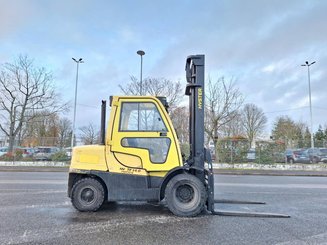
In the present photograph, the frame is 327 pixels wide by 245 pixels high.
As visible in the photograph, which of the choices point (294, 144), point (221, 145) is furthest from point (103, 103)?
point (294, 144)

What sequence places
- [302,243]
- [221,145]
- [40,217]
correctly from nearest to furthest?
[302,243] < [40,217] < [221,145]

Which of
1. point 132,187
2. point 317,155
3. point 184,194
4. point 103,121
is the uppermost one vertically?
point 103,121

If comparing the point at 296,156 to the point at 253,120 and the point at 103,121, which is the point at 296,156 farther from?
the point at 253,120

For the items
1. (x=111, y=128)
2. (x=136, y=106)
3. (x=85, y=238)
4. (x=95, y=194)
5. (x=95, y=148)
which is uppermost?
(x=136, y=106)

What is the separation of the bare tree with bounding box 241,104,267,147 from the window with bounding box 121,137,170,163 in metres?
54.1

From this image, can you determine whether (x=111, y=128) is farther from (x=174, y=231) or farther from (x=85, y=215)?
(x=174, y=231)

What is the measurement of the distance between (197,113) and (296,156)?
65.9 ft

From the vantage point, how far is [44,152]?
25219 mm

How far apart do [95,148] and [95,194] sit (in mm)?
1018

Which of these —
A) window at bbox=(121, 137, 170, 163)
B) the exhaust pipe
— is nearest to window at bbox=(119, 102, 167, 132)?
window at bbox=(121, 137, 170, 163)

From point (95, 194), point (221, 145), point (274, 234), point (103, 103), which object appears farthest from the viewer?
point (221, 145)

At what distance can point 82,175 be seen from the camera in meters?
6.69

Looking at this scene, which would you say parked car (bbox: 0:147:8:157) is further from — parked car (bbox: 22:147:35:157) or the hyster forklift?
the hyster forklift

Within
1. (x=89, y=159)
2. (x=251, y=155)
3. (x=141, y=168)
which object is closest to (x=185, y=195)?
(x=141, y=168)
